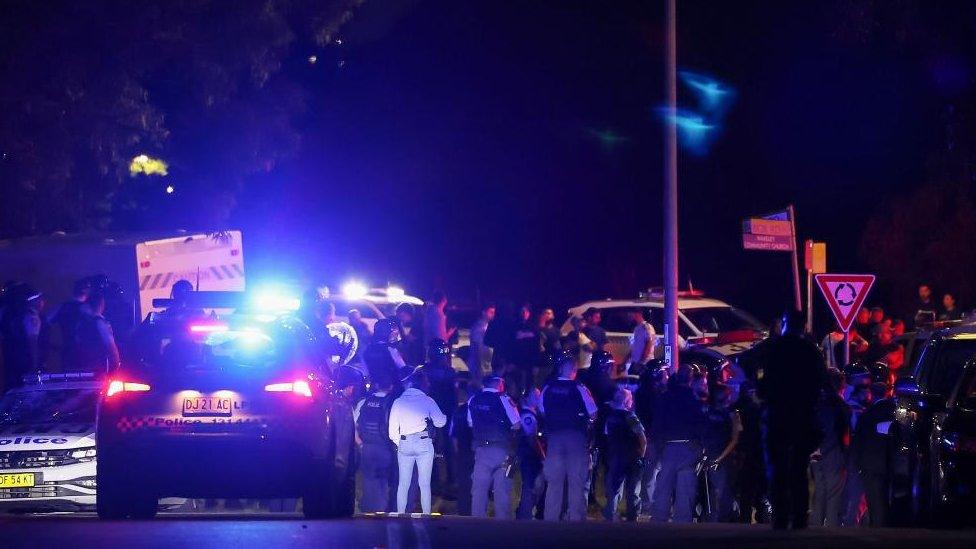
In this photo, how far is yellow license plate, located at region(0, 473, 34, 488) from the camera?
629 inches

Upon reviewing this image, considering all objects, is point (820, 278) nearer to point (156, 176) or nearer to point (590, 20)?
point (156, 176)

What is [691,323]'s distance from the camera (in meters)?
27.8

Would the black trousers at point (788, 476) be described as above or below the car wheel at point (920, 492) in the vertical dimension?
above

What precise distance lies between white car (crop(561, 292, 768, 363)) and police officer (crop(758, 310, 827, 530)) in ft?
46.8

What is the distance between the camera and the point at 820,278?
2095cm

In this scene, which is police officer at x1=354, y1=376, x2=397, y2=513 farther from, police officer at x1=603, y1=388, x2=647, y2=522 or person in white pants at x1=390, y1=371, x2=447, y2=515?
police officer at x1=603, y1=388, x2=647, y2=522

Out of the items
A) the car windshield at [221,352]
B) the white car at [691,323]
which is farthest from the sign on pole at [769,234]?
Result: the car windshield at [221,352]

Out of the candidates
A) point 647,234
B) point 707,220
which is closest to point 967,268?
point 707,220

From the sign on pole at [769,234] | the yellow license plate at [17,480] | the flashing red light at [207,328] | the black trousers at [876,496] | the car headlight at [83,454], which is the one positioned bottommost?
the black trousers at [876,496]

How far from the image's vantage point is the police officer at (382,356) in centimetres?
1809

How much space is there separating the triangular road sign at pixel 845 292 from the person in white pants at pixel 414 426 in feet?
18.9

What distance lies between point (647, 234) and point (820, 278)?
23164 mm

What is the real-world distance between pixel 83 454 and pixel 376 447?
3083mm

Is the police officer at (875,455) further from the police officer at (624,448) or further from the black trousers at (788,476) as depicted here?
the black trousers at (788,476)
